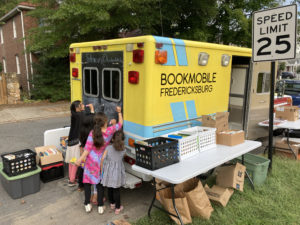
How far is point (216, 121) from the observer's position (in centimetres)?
A: 440

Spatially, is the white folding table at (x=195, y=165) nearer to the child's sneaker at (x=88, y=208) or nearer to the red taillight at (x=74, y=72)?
the child's sneaker at (x=88, y=208)

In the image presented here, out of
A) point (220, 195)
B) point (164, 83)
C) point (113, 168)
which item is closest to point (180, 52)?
point (164, 83)

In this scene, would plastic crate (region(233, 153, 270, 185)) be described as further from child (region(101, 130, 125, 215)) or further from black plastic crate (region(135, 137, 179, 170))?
child (region(101, 130, 125, 215))

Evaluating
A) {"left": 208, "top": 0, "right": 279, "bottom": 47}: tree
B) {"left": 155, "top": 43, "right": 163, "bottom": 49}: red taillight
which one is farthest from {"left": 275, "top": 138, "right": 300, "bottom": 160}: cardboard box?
{"left": 208, "top": 0, "right": 279, "bottom": 47}: tree

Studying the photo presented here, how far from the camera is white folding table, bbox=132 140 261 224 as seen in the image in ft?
10.2

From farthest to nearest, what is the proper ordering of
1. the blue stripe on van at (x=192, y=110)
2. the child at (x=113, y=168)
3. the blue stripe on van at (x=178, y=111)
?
the blue stripe on van at (x=192, y=110)
the blue stripe on van at (x=178, y=111)
the child at (x=113, y=168)

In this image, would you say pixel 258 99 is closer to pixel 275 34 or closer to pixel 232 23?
pixel 275 34

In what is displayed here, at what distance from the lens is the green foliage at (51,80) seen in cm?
1434

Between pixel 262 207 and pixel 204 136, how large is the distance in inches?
55.7

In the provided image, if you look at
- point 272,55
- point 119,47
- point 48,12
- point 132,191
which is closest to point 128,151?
point 132,191

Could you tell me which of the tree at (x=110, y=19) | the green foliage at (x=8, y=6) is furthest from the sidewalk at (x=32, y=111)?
the green foliage at (x=8, y=6)

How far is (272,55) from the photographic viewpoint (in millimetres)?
4434

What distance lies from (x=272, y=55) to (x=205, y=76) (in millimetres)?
1177

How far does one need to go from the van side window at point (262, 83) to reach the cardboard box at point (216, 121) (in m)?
2.12
